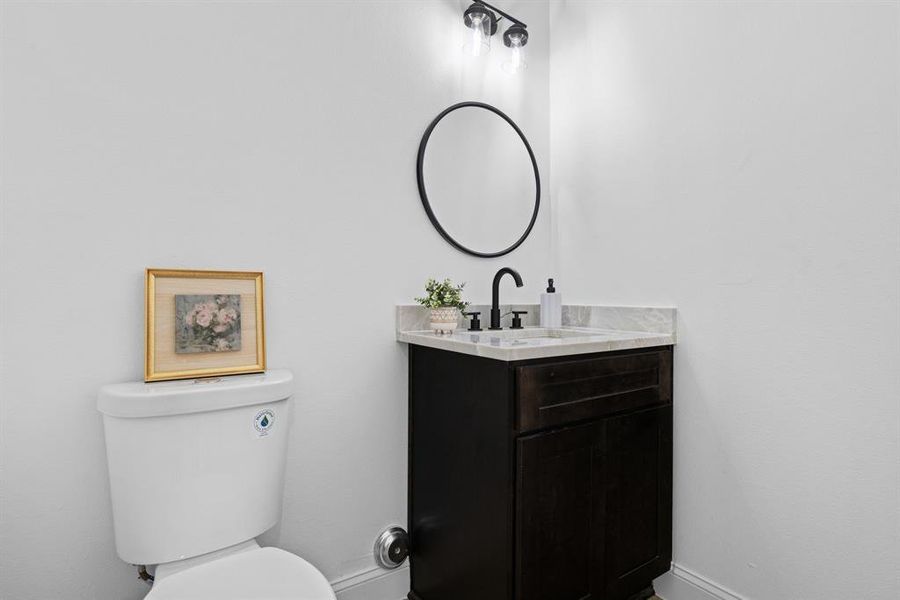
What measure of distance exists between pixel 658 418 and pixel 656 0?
1.42 metres

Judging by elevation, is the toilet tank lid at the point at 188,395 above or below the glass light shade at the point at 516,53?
below

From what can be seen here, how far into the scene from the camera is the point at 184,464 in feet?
3.61

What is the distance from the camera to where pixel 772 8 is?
4.51 feet

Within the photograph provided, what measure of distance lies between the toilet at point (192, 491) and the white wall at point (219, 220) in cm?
19

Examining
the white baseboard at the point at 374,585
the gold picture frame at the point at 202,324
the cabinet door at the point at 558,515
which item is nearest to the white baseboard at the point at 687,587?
the cabinet door at the point at 558,515

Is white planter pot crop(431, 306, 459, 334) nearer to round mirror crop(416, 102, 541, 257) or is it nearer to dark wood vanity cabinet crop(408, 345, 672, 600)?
dark wood vanity cabinet crop(408, 345, 672, 600)

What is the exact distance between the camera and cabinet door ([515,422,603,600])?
1216mm

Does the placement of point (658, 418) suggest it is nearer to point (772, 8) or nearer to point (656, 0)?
point (772, 8)

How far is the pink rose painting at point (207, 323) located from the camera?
127cm

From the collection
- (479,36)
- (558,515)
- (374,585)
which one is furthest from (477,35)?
(374,585)

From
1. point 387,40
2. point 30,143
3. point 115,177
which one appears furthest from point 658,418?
point 30,143

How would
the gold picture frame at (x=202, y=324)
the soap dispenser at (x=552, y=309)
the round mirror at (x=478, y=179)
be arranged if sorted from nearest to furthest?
the gold picture frame at (x=202, y=324) → the round mirror at (x=478, y=179) → the soap dispenser at (x=552, y=309)

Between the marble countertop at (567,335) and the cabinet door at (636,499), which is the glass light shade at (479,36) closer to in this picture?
the marble countertop at (567,335)

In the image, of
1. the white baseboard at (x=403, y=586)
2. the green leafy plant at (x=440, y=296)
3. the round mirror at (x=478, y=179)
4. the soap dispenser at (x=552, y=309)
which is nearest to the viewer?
the white baseboard at (x=403, y=586)
